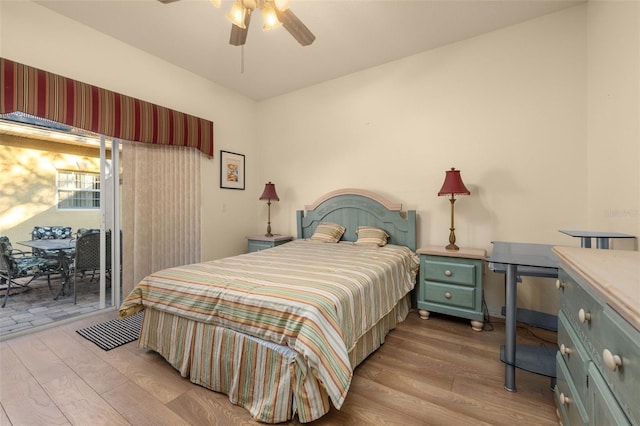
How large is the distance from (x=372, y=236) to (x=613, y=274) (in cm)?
234

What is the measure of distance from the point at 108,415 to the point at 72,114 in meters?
2.50

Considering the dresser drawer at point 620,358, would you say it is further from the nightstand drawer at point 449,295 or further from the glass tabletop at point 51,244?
the glass tabletop at point 51,244

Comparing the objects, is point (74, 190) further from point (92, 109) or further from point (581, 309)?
point (581, 309)

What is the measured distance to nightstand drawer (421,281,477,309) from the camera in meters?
2.47

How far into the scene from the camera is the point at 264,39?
9.48 feet

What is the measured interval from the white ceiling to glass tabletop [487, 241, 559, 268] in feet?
7.09

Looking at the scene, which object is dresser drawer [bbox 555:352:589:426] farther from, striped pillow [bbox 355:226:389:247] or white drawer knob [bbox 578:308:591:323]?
striped pillow [bbox 355:226:389:247]

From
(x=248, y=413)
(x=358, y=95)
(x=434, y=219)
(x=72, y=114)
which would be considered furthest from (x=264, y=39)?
(x=248, y=413)

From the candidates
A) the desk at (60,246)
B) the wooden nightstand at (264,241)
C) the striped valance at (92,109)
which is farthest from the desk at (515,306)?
the desk at (60,246)

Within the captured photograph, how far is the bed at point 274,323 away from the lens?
1.36m

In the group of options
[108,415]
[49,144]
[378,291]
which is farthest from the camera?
[49,144]

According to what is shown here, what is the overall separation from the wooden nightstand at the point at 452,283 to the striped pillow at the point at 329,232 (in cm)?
108

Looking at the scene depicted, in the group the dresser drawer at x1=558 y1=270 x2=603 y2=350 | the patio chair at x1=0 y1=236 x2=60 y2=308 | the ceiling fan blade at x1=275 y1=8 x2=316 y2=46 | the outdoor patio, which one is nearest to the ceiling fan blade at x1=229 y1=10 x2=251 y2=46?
the ceiling fan blade at x1=275 y1=8 x2=316 y2=46

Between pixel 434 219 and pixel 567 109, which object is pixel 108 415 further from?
pixel 567 109
